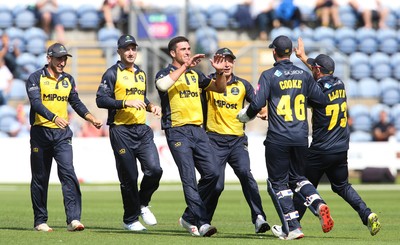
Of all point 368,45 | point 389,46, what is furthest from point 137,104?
point 389,46

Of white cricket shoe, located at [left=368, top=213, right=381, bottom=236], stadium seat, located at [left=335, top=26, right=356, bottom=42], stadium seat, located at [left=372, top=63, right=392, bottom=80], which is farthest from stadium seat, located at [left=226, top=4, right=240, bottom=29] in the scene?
white cricket shoe, located at [left=368, top=213, right=381, bottom=236]

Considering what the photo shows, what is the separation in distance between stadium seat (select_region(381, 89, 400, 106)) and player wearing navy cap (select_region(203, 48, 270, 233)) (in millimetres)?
18224

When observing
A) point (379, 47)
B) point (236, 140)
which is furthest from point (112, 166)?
point (236, 140)

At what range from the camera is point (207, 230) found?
12.3 metres

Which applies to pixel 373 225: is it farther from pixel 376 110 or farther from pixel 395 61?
pixel 395 61

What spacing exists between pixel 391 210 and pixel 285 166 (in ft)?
19.4

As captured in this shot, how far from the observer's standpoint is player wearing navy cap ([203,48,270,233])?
44.2 ft

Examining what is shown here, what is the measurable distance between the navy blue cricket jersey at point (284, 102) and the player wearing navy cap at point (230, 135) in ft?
4.42

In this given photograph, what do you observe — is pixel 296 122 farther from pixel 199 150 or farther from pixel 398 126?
pixel 398 126

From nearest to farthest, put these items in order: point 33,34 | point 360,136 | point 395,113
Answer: point 360,136, point 395,113, point 33,34

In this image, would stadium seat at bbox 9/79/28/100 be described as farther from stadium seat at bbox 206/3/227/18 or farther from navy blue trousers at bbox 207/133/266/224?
navy blue trousers at bbox 207/133/266/224

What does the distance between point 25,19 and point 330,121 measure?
68.1 ft

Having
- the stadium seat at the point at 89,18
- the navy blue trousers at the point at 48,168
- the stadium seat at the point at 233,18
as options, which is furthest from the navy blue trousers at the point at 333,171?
the stadium seat at the point at 89,18

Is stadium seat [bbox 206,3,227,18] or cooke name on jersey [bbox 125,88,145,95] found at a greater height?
stadium seat [bbox 206,3,227,18]
